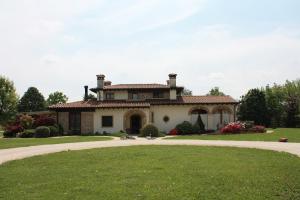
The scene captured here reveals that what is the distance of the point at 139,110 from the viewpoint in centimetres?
4619

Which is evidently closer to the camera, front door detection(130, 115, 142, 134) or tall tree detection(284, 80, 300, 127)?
Result: front door detection(130, 115, 142, 134)

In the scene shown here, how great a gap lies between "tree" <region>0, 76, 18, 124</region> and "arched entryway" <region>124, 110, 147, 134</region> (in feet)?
104

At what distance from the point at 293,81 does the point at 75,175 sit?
65.8m

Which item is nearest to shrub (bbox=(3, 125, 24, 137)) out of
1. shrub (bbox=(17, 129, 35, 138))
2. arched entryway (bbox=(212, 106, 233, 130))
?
shrub (bbox=(17, 129, 35, 138))

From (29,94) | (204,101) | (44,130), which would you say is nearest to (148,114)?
(204,101)

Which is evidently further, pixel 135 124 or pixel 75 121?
pixel 135 124

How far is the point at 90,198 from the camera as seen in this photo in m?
10.2

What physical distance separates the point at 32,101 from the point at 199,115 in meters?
48.8

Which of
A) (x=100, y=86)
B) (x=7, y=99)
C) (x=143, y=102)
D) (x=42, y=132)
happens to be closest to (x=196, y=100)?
(x=143, y=102)

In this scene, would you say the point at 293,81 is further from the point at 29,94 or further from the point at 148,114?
the point at 29,94

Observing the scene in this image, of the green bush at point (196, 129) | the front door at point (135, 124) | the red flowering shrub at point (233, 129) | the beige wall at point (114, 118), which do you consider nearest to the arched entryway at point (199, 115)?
the green bush at point (196, 129)

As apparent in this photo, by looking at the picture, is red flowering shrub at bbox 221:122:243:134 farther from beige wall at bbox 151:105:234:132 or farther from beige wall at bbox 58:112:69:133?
beige wall at bbox 58:112:69:133

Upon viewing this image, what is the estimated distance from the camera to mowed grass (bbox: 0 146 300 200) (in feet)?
35.0

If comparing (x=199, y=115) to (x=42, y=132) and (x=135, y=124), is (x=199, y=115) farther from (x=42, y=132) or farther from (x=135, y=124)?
(x=42, y=132)
